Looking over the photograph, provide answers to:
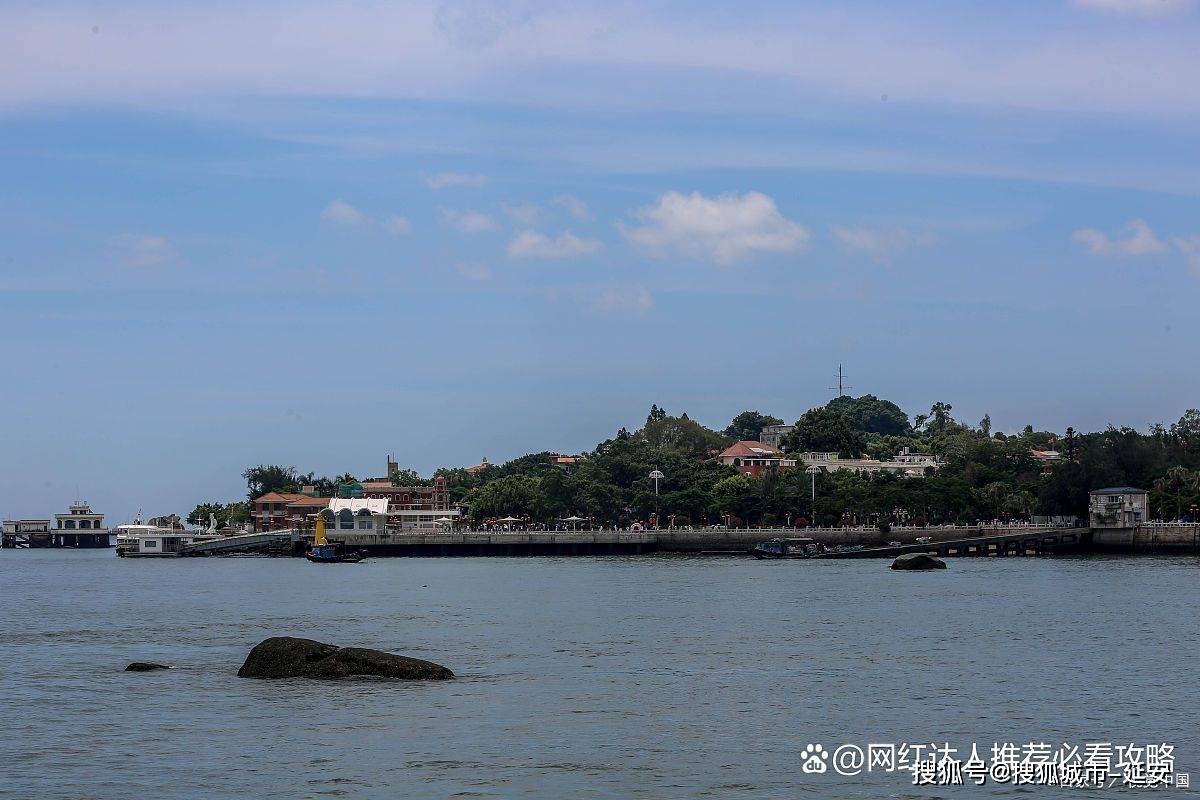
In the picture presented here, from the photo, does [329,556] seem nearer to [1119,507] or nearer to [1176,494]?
[1119,507]

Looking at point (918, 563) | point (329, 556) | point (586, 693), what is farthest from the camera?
point (329, 556)

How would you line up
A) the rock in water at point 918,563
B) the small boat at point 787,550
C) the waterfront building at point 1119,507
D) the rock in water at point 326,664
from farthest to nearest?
the waterfront building at point 1119,507
the small boat at point 787,550
the rock in water at point 918,563
the rock in water at point 326,664

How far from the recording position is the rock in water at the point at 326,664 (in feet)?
164

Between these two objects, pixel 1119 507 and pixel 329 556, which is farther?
pixel 329 556

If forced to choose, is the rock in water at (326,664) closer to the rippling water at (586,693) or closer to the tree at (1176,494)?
the rippling water at (586,693)

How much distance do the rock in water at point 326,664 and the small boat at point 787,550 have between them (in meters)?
125

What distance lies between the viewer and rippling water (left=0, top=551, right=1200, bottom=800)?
35000 mm

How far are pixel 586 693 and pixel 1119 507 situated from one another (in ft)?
462

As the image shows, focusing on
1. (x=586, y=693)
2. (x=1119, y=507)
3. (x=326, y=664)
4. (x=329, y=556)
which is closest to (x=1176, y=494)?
(x=1119, y=507)

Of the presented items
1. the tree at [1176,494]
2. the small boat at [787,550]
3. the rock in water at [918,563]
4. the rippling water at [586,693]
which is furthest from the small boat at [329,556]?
the tree at [1176,494]

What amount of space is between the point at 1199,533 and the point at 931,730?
5405 inches

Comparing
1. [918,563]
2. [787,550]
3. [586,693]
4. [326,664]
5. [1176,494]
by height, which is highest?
[1176,494]

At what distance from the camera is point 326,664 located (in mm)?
50219

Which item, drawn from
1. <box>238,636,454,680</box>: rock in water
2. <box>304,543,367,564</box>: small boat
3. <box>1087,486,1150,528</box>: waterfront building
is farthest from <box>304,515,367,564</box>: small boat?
<box>238,636,454,680</box>: rock in water
